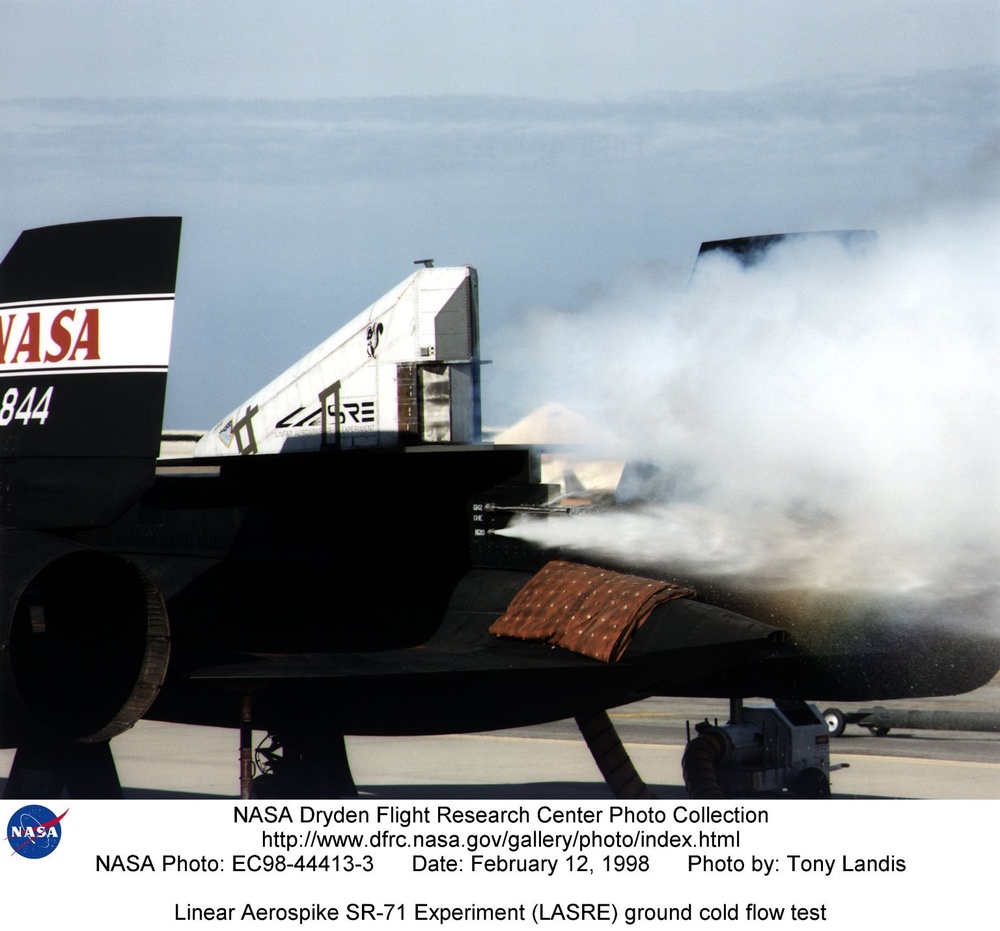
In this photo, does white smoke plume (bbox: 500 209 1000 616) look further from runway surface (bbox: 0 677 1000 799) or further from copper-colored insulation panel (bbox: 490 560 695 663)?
runway surface (bbox: 0 677 1000 799)

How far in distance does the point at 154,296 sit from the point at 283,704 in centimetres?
345

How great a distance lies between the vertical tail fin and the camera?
10.0 meters

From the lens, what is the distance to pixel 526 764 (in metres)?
18.8

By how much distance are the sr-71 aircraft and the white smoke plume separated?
66 centimetres

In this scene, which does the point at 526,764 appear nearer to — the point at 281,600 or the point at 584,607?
the point at 281,600

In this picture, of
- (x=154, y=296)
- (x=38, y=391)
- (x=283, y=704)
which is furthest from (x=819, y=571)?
(x=38, y=391)

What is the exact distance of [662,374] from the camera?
10.3 m

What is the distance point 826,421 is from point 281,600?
502 cm
